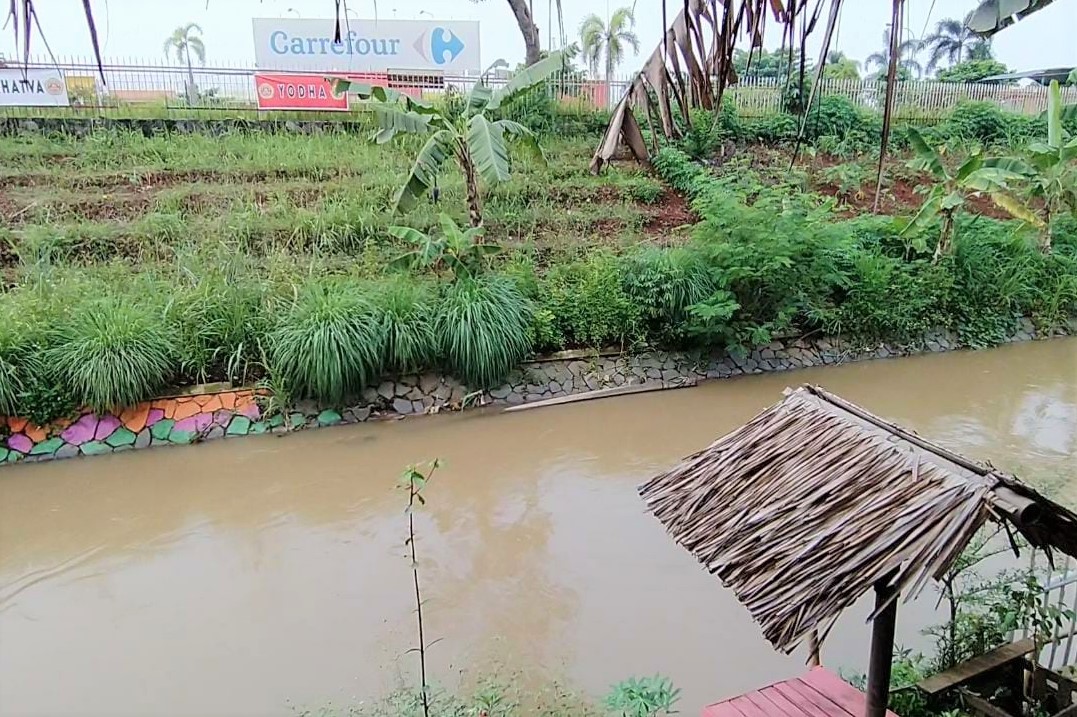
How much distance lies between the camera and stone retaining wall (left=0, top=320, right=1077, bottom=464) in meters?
6.71

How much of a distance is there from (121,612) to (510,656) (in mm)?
2517

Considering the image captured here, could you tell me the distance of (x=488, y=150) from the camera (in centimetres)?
761

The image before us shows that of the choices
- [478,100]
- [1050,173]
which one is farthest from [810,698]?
[1050,173]

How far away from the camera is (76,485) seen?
6277 mm

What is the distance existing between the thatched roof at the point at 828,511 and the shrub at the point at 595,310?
18.4 ft

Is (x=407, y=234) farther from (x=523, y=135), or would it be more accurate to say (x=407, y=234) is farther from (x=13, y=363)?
(x=13, y=363)

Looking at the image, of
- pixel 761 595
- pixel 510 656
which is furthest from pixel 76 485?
pixel 761 595

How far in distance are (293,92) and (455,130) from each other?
6.32 meters

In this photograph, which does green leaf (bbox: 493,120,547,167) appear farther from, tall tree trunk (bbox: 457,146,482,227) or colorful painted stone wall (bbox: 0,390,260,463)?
colorful painted stone wall (bbox: 0,390,260,463)

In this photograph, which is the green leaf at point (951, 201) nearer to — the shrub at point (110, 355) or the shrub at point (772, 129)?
the shrub at point (772, 129)

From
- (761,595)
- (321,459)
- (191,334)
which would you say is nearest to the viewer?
(761,595)

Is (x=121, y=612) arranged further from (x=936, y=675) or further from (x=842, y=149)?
(x=842, y=149)

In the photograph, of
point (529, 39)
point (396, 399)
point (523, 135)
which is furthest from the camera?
point (529, 39)

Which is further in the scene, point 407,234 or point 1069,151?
point 1069,151
